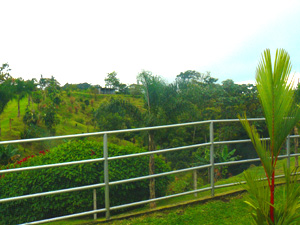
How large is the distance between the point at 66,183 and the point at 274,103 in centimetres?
514

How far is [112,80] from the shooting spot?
56.7m

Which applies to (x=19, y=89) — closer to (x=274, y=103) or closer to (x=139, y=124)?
(x=139, y=124)

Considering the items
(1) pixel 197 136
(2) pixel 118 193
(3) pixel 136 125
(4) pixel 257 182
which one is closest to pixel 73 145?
(2) pixel 118 193

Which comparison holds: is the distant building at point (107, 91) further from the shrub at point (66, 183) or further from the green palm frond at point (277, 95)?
the green palm frond at point (277, 95)

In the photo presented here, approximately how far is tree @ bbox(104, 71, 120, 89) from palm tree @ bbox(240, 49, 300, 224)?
180 ft

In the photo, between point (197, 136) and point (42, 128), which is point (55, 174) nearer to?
point (197, 136)

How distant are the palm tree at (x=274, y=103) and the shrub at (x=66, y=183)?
4154 millimetres

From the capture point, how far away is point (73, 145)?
269 inches

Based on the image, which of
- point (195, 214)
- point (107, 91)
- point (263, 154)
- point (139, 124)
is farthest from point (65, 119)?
point (263, 154)

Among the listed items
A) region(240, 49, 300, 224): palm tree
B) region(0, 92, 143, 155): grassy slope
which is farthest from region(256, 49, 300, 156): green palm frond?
region(0, 92, 143, 155): grassy slope

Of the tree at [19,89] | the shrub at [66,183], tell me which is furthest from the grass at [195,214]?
the tree at [19,89]

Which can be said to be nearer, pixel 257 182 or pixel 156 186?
pixel 257 182

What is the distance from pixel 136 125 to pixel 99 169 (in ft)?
37.4

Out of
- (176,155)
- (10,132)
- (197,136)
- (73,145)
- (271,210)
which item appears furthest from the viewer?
(10,132)
